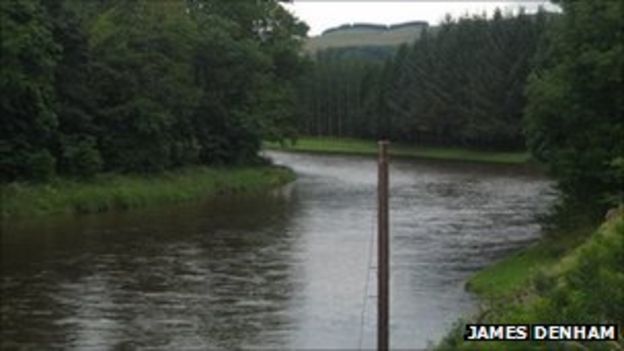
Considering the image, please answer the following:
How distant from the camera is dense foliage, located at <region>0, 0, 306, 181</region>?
45781mm

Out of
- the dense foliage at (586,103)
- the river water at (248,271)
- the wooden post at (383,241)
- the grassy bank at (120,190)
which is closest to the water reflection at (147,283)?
the river water at (248,271)

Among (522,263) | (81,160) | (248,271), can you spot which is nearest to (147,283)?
(248,271)

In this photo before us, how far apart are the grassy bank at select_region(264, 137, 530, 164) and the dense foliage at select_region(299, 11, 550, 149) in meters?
1.44

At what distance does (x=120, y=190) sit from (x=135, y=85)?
27.0 feet

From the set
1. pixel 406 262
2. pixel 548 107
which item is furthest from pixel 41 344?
pixel 548 107

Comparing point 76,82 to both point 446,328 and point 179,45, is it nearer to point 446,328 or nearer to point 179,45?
point 179,45

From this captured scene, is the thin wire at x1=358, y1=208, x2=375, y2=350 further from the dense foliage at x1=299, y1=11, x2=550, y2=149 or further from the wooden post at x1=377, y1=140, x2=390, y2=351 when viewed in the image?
the dense foliage at x1=299, y1=11, x2=550, y2=149

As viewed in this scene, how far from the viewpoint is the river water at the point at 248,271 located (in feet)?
73.1

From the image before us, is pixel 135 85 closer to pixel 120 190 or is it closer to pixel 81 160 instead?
pixel 81 160

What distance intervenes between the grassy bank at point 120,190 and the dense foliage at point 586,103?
22.1 m

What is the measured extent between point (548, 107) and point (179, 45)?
32.9 metres

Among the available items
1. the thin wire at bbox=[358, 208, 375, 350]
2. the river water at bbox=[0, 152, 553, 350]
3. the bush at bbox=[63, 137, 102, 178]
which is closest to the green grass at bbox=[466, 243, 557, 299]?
the river water at bbox=[0, 152, 553, 350]

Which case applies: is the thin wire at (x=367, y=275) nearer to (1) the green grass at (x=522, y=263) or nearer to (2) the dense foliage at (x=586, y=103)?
(1) the green grass at (x=522, y=263)

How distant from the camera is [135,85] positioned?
5384cm
